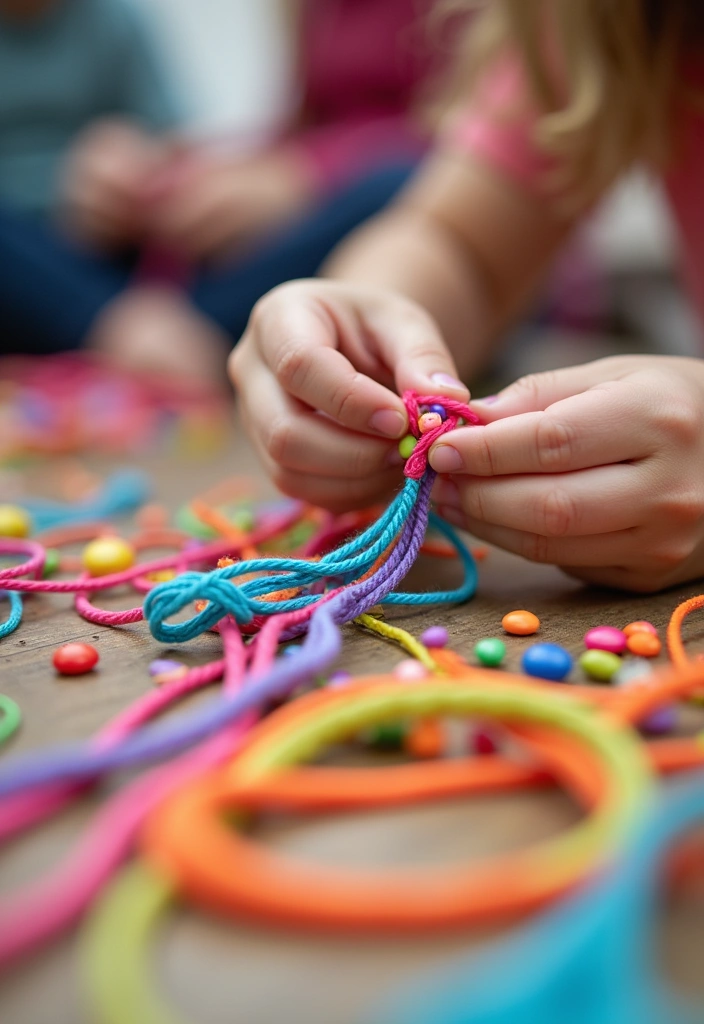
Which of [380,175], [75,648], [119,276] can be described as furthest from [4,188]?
[75,648]

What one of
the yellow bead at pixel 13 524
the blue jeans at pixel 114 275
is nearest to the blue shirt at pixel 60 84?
the blue jeans at pixel 114 275

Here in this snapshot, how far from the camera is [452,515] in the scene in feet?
1.85

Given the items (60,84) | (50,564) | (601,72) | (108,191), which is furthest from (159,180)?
(50,564)

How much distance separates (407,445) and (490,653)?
0.46ft

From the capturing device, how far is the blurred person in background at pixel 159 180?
1420mm

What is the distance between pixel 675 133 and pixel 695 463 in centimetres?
48

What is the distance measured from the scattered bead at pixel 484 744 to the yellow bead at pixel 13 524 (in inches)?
18.9

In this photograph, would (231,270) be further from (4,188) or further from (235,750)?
(235,750)

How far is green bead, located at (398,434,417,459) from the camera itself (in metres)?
0.52

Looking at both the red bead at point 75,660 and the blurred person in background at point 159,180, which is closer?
the red bead at point 75,660

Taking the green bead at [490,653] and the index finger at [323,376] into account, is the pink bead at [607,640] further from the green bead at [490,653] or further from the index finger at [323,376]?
the index finger at [323,376]

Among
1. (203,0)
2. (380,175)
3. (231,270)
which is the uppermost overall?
(203,0)

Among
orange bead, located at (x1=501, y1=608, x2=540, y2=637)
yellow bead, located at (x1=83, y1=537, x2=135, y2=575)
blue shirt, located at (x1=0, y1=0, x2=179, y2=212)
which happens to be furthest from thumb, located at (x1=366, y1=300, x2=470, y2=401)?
blue shirt, located at (x1=0, y1=0, x2=179, y2=212)

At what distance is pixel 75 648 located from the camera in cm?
48
